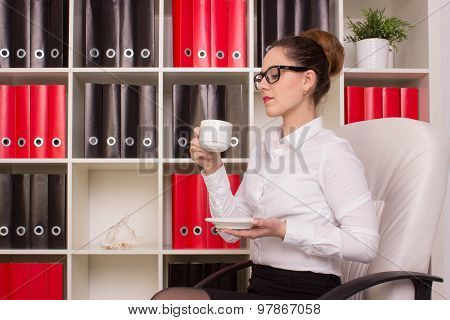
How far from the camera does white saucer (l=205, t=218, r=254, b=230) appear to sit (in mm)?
1152

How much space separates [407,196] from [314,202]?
23 centimetres

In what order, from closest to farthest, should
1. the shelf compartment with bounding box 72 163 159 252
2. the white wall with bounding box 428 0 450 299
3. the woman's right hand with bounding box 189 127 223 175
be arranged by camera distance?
the woman's right hand with bounding box 189 127 223 175 → the white wall with bounding box 428 0 450 299 → the shelf compartment with bounding box 72 163 159 252

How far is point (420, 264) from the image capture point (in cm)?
117

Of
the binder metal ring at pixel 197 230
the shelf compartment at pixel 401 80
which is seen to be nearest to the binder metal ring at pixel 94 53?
the binder metal ring at pixel 197 230

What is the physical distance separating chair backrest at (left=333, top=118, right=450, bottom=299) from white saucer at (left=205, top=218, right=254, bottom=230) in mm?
350

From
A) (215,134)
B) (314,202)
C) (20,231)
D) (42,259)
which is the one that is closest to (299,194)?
(314,202)

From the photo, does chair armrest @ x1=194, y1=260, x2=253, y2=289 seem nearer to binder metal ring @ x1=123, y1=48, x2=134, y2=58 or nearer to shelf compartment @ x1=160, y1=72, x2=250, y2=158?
shelf compartment @ x1=160, y1=72, x2=250, y2=158

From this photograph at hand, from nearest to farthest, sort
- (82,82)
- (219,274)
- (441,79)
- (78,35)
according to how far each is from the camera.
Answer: (219,274) < (441,79) < (78,35) < (82,82)

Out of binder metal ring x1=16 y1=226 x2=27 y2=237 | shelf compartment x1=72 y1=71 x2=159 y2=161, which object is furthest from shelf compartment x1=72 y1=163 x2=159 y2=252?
binder metal ring x1=16 y1=226 x2=27 y2=237

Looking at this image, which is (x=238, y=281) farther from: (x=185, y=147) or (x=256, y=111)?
(x=256, y=111)

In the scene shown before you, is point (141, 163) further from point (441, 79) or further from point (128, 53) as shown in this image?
point (441, 79)

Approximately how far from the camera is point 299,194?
1308 mm
